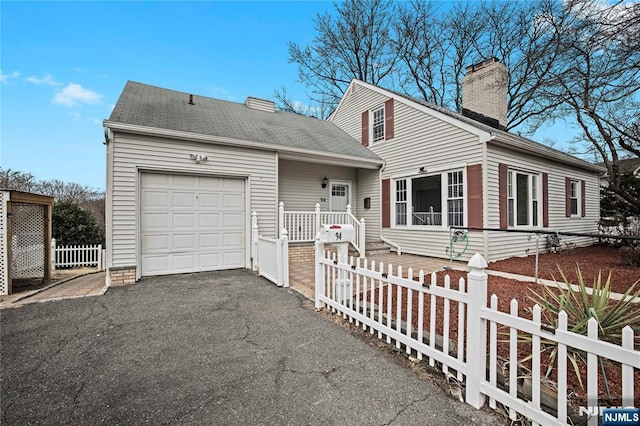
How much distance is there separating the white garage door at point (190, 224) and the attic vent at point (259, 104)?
482 centimetres

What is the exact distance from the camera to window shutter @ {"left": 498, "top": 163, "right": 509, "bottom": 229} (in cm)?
737

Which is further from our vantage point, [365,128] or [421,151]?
[365,128]

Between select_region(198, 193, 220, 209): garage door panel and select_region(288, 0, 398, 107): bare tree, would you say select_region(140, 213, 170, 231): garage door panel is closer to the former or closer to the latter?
select_region(198, 193, 220, 209): garage door panel

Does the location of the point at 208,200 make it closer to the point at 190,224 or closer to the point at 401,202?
the point at 190,224

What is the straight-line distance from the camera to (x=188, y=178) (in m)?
6.75

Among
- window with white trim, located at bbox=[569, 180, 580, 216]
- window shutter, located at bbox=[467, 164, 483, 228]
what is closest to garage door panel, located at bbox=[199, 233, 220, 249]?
window shutter, located at bbox=[467, 164, 483, 228]

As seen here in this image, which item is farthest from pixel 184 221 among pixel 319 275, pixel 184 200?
pixel 319 275

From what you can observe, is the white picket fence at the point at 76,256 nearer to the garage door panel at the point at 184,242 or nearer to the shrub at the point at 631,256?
the garage door panel at the point at 184,242

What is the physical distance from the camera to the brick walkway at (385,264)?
209 inches

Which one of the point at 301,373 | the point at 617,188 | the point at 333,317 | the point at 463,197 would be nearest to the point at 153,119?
the point at 333,317

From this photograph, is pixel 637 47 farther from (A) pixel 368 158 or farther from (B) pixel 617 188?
(B) pixel 617 188

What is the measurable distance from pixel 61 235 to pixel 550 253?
1573cm

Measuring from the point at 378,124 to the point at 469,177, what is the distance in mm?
4258

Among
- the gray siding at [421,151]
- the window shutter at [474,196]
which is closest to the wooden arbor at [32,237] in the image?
the gray siding at [421,151]
